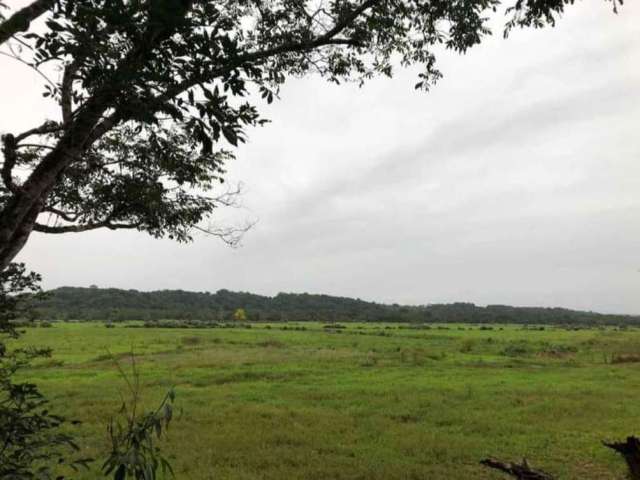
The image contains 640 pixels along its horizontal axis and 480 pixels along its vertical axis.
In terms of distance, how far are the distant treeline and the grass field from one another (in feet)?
239

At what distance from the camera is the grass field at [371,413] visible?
9.95 m

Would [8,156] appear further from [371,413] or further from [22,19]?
[371,413]

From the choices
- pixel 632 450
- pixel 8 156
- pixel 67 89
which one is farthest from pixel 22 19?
pixel 632 450

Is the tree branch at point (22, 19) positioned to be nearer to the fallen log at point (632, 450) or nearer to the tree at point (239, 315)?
the fallen log at point (632, 450)

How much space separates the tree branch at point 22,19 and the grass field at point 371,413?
212cm

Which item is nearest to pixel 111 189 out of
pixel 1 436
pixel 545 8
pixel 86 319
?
pixel 1 436

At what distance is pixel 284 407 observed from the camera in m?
15.7

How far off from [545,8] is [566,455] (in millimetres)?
9167

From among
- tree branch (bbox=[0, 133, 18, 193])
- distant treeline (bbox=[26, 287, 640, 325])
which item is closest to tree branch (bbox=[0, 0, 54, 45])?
tree branch (bbox=[0, 133, 18, 193])

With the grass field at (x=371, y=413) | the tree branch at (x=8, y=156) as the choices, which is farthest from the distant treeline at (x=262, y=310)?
the tree branch at (x=8, y=156)

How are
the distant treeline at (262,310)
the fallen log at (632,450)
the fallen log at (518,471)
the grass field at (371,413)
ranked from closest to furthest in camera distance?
the fallen log at (518,471) → the fallen log at (632,450) → the grass field at (371,413) → the distant treeline at (262,310)

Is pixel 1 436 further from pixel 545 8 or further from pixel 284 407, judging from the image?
pixel 284 407

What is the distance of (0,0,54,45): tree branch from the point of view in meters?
3.19

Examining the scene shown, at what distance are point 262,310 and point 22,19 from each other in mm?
138073
